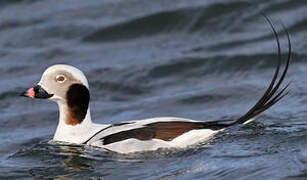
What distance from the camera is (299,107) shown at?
930 centimetres

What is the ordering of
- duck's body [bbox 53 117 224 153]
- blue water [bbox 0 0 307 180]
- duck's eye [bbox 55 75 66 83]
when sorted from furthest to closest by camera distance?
duck's eye [bbox 55 75 66 83] → duck's body [bbox 53 117 224 153] → blue water [bbox 0 0 307 180]

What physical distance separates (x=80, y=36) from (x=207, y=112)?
3.66 metres

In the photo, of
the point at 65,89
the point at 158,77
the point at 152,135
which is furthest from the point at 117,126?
the point at 158,77

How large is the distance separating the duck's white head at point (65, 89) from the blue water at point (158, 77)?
38 cm

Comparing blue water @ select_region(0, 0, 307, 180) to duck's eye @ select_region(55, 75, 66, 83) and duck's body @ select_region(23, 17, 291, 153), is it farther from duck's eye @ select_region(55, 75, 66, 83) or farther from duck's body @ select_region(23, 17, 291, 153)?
duck's eye @ select_region(55, 75, 66, 83)

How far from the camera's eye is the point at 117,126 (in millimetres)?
7793

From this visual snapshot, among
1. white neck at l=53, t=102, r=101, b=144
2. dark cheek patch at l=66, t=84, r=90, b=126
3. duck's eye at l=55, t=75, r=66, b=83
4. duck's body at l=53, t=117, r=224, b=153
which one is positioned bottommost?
duck's body at l=53, t=117, r=224, b=153

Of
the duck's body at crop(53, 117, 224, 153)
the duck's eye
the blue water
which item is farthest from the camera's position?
the duck's eye

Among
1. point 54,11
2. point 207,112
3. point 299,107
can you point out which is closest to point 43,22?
point 54,11

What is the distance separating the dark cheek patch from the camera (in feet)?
26.3

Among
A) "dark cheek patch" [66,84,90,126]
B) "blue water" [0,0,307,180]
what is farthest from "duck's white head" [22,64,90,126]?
"blue water" [0,0,307,180]

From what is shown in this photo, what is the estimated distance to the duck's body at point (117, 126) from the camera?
7.52m

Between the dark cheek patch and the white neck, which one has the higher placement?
the dark cheek patch

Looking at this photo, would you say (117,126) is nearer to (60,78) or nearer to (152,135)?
(152,135)
